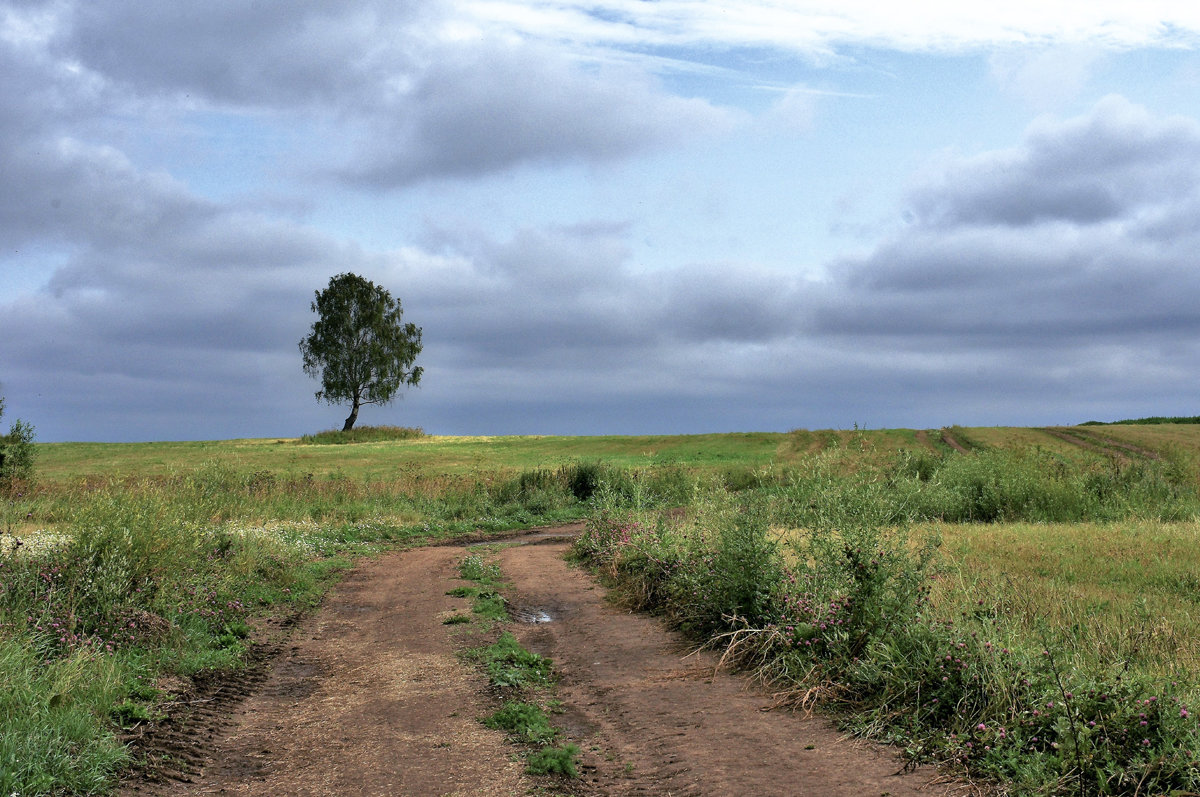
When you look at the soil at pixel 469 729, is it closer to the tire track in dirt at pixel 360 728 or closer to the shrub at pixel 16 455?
the tire track in dirt at pixel 360 728

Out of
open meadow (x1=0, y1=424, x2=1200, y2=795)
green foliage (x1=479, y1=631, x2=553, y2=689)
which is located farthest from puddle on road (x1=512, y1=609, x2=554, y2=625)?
green foliage (x1=479, y1=631, x2=553, y2=689)

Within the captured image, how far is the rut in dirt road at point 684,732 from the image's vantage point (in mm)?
5391

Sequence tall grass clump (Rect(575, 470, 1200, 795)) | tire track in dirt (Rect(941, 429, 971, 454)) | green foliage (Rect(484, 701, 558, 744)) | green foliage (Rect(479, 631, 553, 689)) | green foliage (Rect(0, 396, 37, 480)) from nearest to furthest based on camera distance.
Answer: tall grass clump (Rect(575, 470, 1200, 795)) → green foliage (Rect(484, 701, 558, 744)) → green foliage (Rect(479, 631, 553, 689)) → green foliage (Rect(0, 396, 37, 480)) → tire track in dirt (Rect(941, 429, 971, 454))

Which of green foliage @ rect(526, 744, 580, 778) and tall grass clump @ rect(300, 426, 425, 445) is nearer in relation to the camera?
green foliage @ rect(526, 744, 580, 778)

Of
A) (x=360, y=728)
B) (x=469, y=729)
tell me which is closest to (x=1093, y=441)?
(x=469, y=729)

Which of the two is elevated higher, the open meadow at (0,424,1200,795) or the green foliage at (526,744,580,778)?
the open meadow at (0,424,1200,795)

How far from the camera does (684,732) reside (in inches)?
251

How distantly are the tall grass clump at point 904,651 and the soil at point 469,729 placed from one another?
39 cm

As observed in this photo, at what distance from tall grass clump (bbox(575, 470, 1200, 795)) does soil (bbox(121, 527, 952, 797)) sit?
15.5 inches

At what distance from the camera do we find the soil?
5508mm

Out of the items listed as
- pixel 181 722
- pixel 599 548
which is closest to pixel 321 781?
pixel 181 722

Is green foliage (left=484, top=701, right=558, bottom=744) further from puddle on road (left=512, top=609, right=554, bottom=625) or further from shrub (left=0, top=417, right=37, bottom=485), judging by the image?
shrub (left=0, top=417, right=37, bottom=485)

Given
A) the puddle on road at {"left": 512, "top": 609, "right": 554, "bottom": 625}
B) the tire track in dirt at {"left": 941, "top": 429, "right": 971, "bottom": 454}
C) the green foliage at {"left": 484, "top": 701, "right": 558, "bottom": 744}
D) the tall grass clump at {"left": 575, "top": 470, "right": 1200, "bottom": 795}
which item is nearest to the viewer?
the tall grass clump at {"left": 575, "top": 470, "right": 1200, "bottom": 795}

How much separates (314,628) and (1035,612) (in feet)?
26.8
